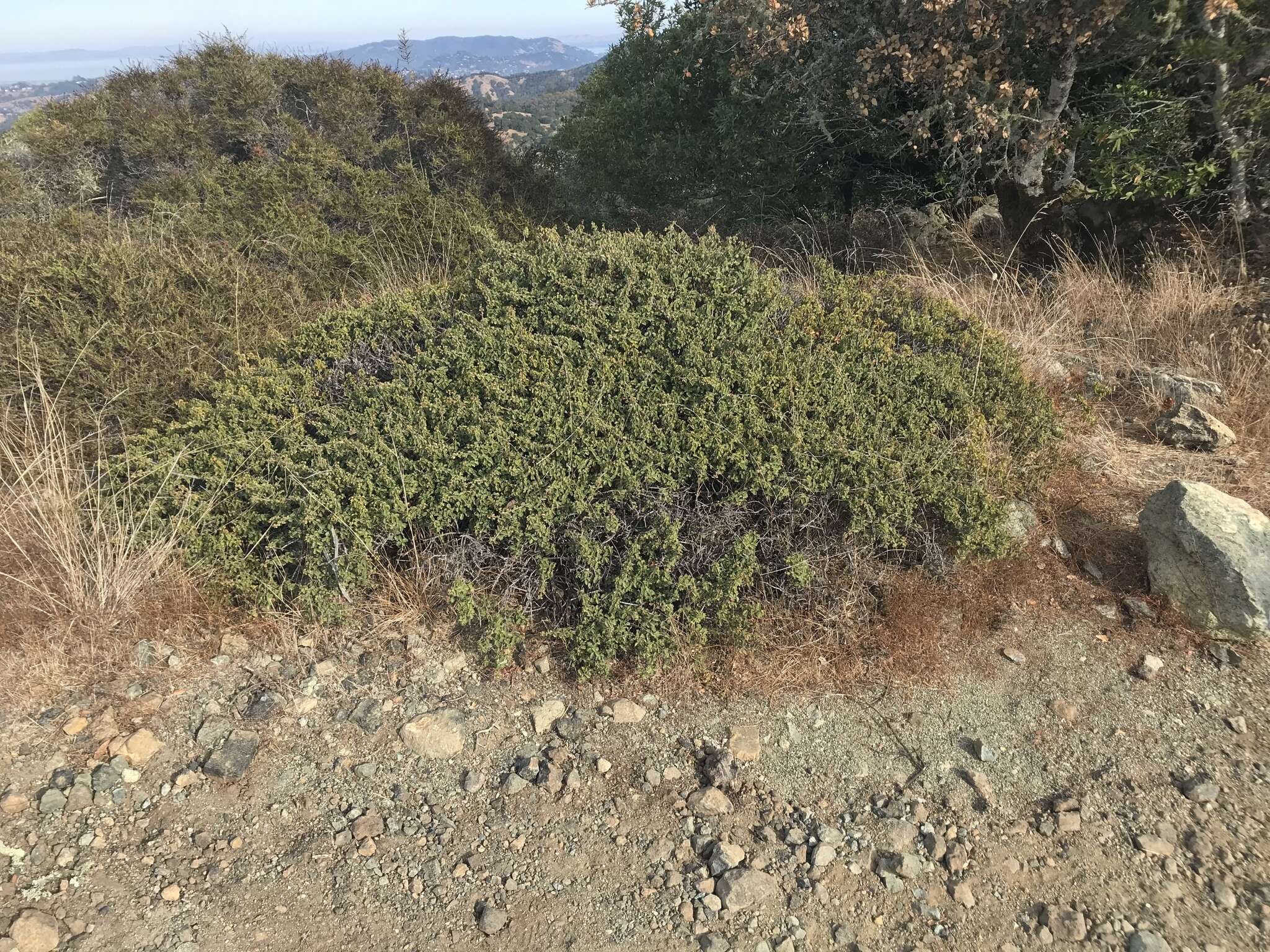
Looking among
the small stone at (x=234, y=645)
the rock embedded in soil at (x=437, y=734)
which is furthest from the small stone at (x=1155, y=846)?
the small stone at (x=234, y=645)

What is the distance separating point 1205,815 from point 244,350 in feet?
15.9

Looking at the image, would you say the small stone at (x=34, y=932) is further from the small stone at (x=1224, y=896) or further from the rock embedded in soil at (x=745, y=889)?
the small stone at (x=1224, y=896)

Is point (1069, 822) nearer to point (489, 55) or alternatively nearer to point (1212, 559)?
point (1212, 559)

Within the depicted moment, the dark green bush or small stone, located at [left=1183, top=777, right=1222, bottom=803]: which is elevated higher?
the dark green bush

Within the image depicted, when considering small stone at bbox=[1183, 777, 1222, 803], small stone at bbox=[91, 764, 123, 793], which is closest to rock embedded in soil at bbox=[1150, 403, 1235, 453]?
small stone at bbox=[1183, 777, 1222, 803]

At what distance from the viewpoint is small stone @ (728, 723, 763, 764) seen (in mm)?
2750

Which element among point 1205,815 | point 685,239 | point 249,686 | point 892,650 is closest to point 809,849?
point 892,650

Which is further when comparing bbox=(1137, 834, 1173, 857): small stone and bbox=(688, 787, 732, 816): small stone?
bbox=(688, 787, 732, 816): small stone

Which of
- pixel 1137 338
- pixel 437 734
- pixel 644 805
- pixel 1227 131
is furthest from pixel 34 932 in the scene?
pixel 1227 131

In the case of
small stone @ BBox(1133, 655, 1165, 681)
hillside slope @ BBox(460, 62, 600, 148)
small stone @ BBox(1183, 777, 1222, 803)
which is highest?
hillside slope @ BBox(460, 62, 600, 148)

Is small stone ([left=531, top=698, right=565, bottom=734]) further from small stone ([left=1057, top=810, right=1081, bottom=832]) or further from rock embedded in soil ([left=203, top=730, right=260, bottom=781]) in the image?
small stone ([left=1057, top=810, right=1081, bottom=832])

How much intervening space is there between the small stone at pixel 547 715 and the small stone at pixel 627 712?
0.20 m

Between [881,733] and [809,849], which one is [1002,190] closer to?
[881,733]

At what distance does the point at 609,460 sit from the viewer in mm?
3125
